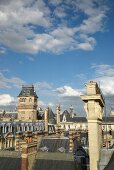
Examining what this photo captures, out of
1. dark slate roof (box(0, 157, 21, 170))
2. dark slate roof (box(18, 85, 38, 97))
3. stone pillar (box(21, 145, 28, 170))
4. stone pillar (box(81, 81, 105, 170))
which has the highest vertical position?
dark slate roof (box(18, 85, 38, 97))

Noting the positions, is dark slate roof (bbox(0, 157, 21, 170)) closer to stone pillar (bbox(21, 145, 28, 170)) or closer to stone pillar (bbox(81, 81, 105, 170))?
stone pillar (bbox(21, 145, 28, 170))

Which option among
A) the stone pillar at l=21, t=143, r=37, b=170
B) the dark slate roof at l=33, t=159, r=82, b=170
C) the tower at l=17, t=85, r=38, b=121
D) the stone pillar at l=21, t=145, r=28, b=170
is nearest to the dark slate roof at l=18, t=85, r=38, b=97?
the tower at l=17, t=85, r=38, b=121

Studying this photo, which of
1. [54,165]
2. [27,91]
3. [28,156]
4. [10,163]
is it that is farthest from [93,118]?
[27,91]

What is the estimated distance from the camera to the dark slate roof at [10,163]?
63.8ft

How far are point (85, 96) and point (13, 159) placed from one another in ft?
33.1

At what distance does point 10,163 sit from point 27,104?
84.9 meters

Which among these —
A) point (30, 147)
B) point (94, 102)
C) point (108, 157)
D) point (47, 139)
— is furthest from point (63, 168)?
point (47, 139)

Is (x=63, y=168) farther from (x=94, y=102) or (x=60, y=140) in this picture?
(x=60, y=140)

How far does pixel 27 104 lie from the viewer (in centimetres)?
10456

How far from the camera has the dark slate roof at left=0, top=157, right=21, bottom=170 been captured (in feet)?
63.8

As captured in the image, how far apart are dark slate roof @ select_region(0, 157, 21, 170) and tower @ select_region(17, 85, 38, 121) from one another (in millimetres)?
83297

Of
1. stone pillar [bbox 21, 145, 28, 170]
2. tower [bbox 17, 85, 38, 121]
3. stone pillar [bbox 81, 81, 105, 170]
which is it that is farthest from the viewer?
tower [bbox 17, 85, 38, 121]

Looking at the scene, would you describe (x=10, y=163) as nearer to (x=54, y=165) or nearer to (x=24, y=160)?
(x=54, y=165)

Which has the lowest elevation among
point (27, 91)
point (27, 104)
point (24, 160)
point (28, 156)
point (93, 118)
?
point (24, 160)
